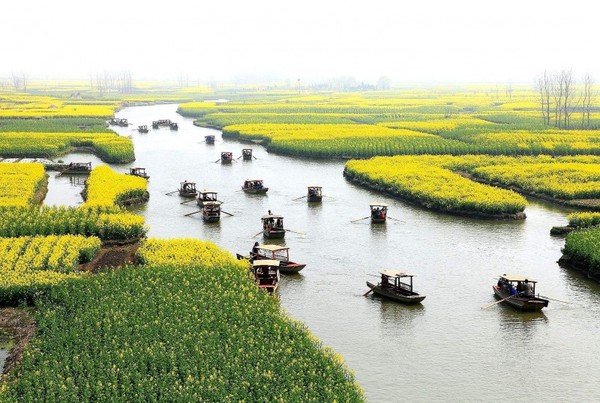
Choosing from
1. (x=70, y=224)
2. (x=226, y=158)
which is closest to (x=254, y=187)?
(x=226, y=158)

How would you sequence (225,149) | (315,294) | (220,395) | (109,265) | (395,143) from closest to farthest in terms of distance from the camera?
(220,395)
(315,294)
(109,265)
(395,143)
(225,149)

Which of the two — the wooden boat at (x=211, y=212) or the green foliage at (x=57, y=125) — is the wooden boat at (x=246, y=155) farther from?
the wooden boat at (x=211, y=212)

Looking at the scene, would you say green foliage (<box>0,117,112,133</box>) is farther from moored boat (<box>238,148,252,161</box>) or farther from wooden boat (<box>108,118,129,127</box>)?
moored boat (<box>238,148,252,161</box>)

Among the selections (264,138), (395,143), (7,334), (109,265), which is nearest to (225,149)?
(264,138)

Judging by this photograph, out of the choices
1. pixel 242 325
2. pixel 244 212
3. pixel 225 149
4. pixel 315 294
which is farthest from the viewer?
pixel 225 149

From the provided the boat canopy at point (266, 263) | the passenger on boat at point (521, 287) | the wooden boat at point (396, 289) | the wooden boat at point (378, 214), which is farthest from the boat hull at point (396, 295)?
the wooden boat at point (378, 214)

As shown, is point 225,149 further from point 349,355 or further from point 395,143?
point 349,355
